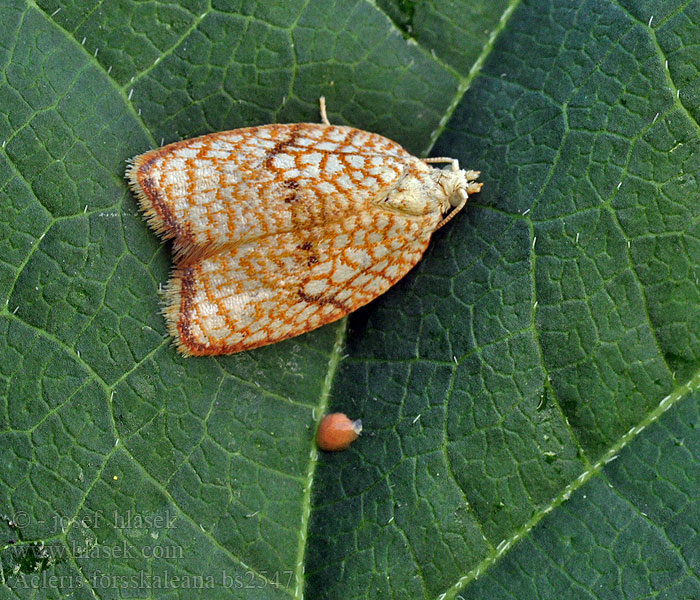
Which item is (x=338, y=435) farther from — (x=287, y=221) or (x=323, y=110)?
(x=323, y=110)

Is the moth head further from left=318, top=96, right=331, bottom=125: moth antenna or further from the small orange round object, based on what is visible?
the small orange round object

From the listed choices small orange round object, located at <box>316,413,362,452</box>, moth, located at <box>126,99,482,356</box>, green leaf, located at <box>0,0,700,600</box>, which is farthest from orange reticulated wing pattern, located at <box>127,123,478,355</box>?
small orange round object, located at <box>316,413,362,452</box>

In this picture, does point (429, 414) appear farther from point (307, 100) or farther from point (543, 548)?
point (307, 100)

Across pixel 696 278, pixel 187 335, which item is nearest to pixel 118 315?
pixel 187 335

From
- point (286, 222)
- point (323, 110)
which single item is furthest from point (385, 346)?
point (323, 110)

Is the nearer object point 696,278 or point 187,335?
point 696,278
